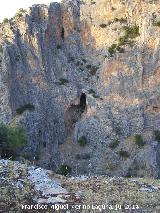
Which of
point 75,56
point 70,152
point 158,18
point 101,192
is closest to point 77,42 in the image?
point 75,56

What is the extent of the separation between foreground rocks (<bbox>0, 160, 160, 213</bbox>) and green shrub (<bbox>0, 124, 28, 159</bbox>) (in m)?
18.2

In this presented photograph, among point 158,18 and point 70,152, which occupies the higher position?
point 158,18

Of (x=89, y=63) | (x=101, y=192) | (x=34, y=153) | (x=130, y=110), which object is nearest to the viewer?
(x=101, y=192)

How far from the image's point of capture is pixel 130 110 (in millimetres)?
75375

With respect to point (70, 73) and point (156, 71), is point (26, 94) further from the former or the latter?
point (156, 71)

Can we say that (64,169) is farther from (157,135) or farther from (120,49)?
(120,49)

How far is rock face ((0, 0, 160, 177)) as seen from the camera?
71875 millimetres

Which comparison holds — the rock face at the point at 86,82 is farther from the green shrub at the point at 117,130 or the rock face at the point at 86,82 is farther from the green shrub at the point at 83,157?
the green shrub at the point at 83,157

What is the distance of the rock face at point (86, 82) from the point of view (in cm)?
7188

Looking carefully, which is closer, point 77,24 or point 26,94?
point 26,94

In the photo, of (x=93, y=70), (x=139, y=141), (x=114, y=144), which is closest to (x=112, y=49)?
(x=93, y=70)

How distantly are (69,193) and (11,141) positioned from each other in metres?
33.3

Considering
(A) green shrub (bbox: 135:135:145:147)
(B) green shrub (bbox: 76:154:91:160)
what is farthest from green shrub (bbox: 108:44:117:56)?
(B) green shrub (bbox: 76:154:91:160)

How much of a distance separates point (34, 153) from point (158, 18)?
30.5m
